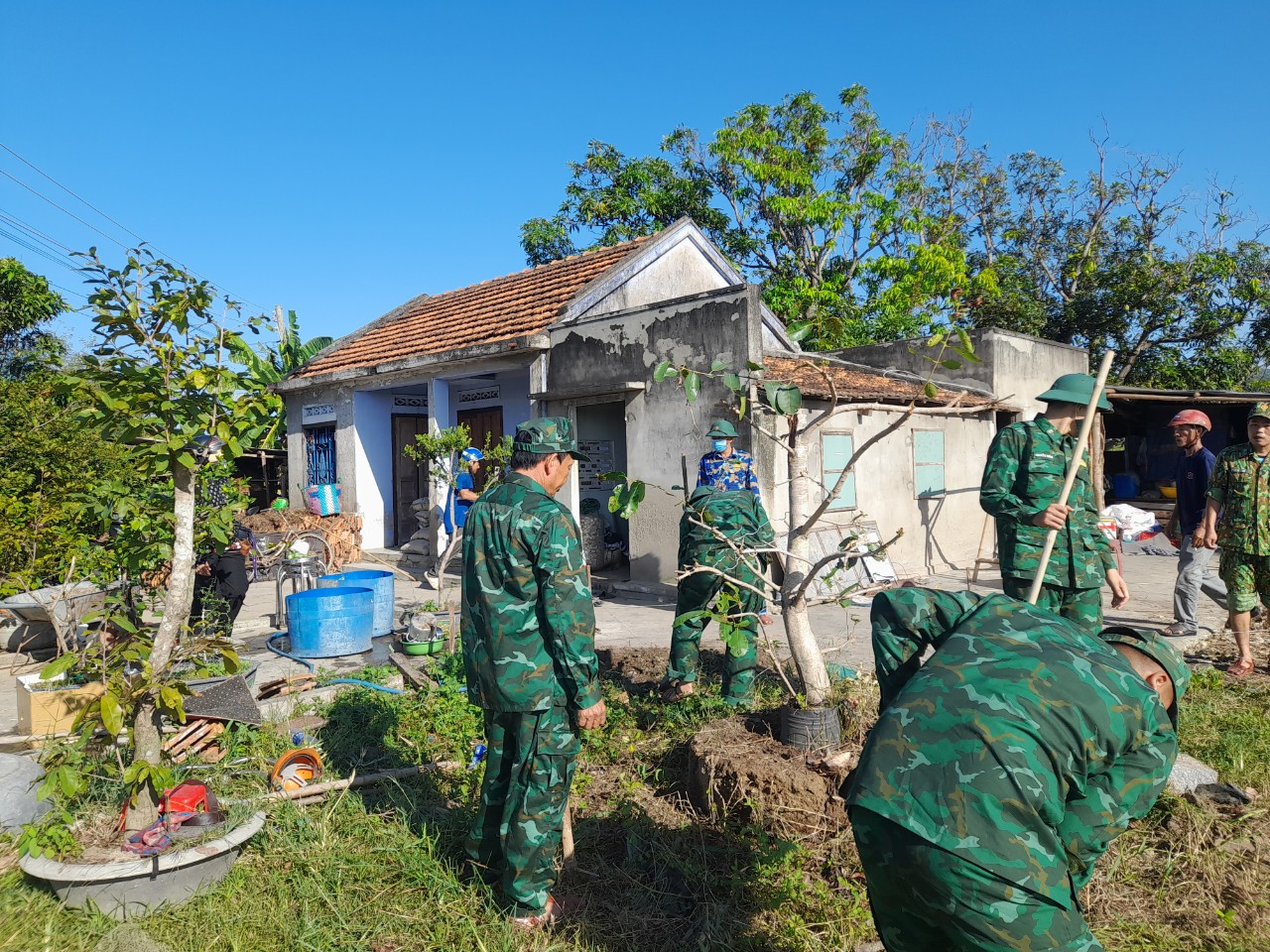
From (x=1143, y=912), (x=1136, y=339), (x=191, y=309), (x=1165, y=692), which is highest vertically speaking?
(x=1136, y=339)

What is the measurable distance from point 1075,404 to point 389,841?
3.83 meters

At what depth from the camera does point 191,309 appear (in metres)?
3.35

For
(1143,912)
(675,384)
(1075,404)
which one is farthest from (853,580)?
(1143,912)

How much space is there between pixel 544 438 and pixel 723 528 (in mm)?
2183

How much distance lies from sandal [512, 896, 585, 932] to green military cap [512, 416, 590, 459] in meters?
1.67

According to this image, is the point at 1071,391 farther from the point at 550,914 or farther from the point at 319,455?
the point at 319,455

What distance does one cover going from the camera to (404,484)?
13.6 meters

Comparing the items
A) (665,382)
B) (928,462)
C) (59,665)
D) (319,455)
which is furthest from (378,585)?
(928,462)

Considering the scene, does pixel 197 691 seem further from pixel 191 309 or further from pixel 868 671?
pixel 868 671

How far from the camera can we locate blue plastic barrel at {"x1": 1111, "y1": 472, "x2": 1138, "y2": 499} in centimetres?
1518

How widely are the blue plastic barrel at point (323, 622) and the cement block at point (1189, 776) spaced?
18.1 feet

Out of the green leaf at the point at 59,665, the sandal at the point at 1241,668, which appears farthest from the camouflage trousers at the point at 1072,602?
the green leaf at the point at 59,665

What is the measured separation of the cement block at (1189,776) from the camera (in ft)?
11.6

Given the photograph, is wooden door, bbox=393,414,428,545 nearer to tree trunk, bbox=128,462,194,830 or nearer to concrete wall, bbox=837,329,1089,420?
concrete wall, bbox=837,329,1089,420
